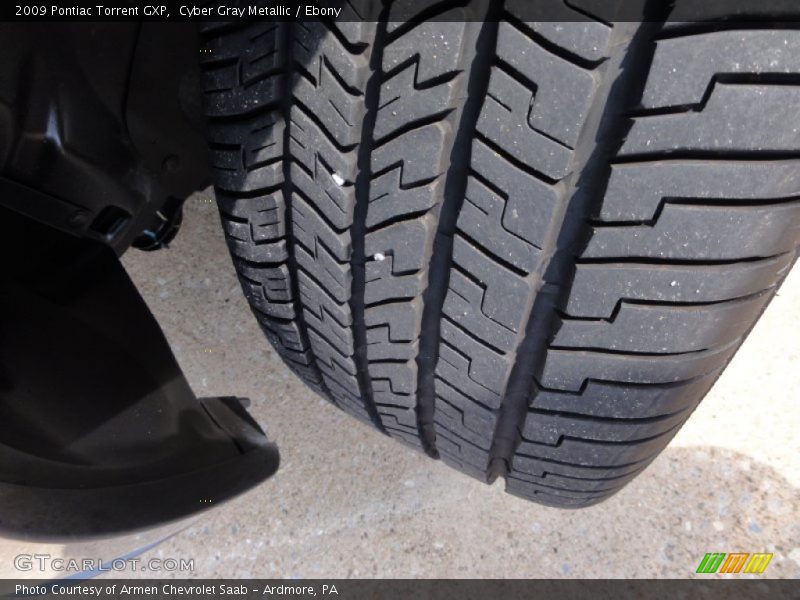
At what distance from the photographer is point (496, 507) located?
1.21 m

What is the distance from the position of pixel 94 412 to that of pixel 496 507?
66cm

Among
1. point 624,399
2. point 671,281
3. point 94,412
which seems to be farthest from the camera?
point 94,412

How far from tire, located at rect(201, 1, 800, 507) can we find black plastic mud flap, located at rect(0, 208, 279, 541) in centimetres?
24

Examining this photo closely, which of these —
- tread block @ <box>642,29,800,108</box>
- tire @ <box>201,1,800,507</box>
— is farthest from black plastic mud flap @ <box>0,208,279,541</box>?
tread block @ <box>642,29,800,108</box>

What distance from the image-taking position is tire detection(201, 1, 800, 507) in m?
0.52

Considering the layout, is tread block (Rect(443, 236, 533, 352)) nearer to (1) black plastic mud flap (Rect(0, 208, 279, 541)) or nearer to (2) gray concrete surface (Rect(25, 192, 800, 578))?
(1) black plastic mud flap (Rect(0, 208, 279, 541))

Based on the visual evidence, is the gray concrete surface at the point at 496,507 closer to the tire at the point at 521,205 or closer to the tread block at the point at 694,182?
the tire at the point at 521,205

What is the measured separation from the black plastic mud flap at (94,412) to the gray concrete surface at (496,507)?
0.25 m

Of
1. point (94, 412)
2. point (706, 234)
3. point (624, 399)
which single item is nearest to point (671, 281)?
point (706, 234)

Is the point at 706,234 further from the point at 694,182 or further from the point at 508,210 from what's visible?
the point at 508,210

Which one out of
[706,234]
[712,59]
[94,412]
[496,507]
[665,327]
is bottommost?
[496,507]

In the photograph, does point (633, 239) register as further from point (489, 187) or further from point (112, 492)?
point (112, 492)

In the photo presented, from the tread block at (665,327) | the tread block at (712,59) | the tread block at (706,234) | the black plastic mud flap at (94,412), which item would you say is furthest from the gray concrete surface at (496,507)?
the tread block at (712,59)

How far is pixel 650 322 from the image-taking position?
629mm
